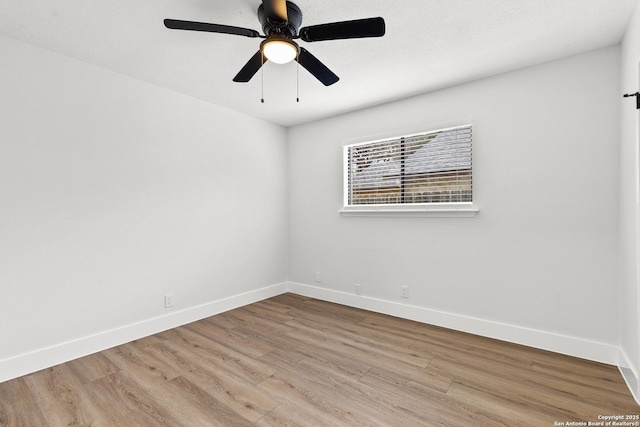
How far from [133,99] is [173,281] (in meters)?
1.81

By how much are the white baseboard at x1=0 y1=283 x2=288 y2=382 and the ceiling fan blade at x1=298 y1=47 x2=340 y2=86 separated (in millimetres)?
2677

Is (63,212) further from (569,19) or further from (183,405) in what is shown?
(569,19)

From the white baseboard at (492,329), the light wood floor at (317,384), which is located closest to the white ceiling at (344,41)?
the white baseboard at (492,329)

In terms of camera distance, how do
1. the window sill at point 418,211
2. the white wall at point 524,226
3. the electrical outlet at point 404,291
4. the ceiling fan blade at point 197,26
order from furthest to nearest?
the electrical outlet at point 404,291, the window sill at point 418,211, the white wall at point 524,226, the ceiling fan blade at point 197,26

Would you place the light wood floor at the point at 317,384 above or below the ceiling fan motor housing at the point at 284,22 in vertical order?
below

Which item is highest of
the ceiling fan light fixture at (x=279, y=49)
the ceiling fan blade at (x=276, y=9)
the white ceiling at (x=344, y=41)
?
the white ceiling at (x=344, y=41)

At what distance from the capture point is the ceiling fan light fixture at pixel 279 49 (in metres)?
1.73

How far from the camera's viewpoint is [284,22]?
5.62 ft

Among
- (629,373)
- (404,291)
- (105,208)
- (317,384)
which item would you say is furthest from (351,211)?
(629,373)

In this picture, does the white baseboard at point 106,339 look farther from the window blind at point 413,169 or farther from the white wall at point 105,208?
the window blind at point 413,169

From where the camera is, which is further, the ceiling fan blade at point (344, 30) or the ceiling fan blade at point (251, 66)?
the ceiling fan blade at point (251, 66)

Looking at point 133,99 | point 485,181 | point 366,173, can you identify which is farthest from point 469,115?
point 133,99

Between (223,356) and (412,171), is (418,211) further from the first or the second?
(223,356)

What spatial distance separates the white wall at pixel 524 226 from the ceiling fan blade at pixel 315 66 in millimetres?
1441
